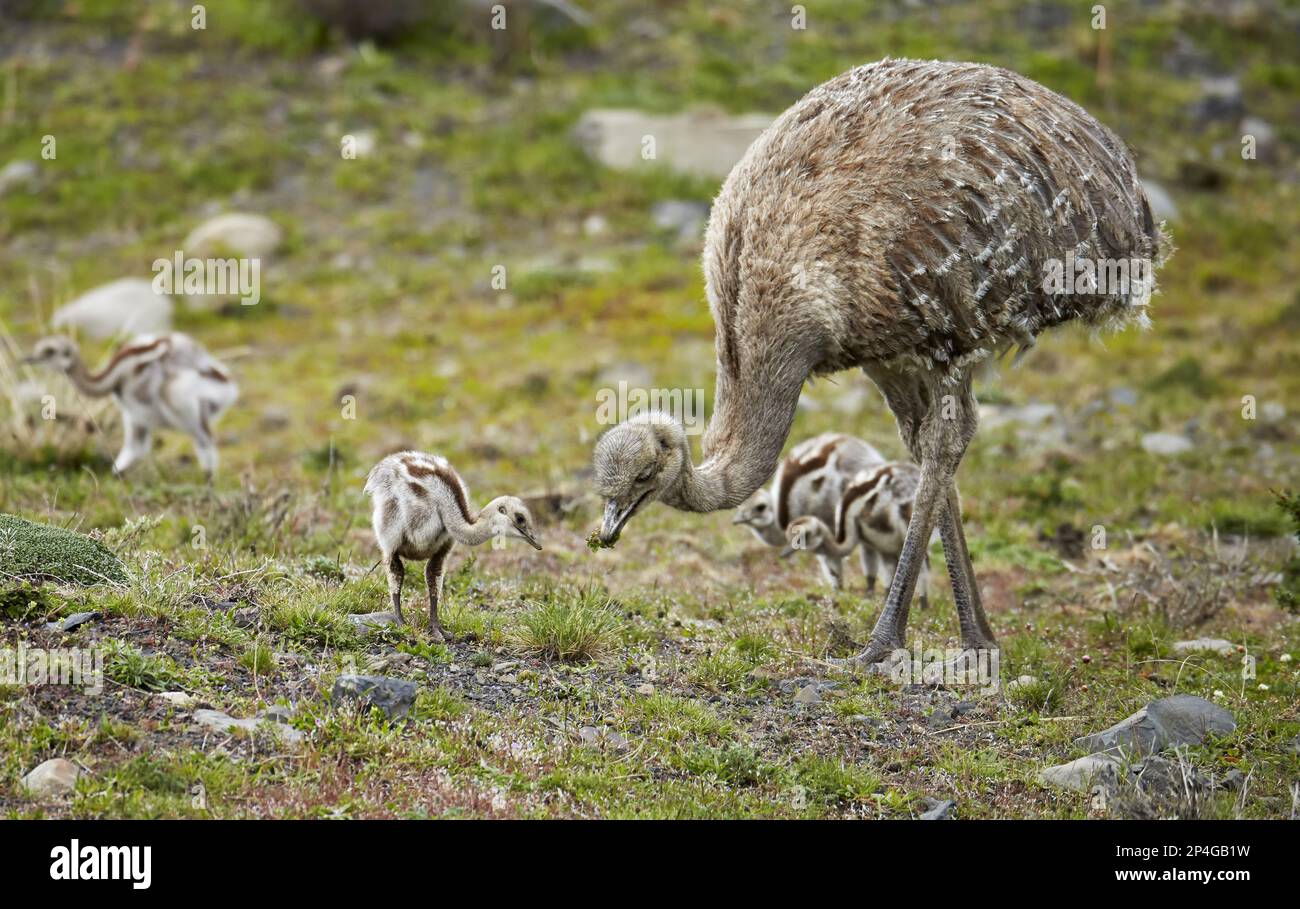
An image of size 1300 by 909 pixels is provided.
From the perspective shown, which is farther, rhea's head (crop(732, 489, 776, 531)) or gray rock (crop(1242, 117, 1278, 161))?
gray rock (crop(1242, 117, 1278, 161))

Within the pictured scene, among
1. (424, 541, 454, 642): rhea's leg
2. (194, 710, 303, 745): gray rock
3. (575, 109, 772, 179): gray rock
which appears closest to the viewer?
(194, 710, 303, 745): gray rock

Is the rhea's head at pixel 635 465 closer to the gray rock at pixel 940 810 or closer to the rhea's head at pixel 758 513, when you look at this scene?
the gray rock at pixel 940 810

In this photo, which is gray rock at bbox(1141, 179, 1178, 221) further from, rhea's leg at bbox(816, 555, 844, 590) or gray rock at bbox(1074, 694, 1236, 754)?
gray rock at bbox(1074, 694, 1236, 754)

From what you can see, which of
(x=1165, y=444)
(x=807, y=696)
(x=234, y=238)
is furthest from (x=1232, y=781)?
(x=234, y=238)

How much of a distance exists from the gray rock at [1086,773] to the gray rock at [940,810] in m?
0.67

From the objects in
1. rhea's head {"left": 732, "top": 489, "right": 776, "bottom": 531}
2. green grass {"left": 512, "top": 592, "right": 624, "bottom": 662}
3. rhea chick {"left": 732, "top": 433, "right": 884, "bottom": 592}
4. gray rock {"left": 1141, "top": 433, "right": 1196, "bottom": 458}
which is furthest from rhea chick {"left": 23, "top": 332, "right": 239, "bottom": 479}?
gray rock {"left": 1141, "top": 433, "right": 1196, "bottom": 458}

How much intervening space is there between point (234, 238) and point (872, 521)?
519 inches

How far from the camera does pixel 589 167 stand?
2336 centimetres

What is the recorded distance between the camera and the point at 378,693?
24.5 ft

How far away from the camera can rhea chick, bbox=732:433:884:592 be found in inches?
490

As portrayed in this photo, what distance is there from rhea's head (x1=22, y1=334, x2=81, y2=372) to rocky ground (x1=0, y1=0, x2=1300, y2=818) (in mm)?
290

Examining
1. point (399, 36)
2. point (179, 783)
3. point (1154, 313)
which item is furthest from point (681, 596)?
point (399, 36)

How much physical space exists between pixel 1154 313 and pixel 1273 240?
3280mm
